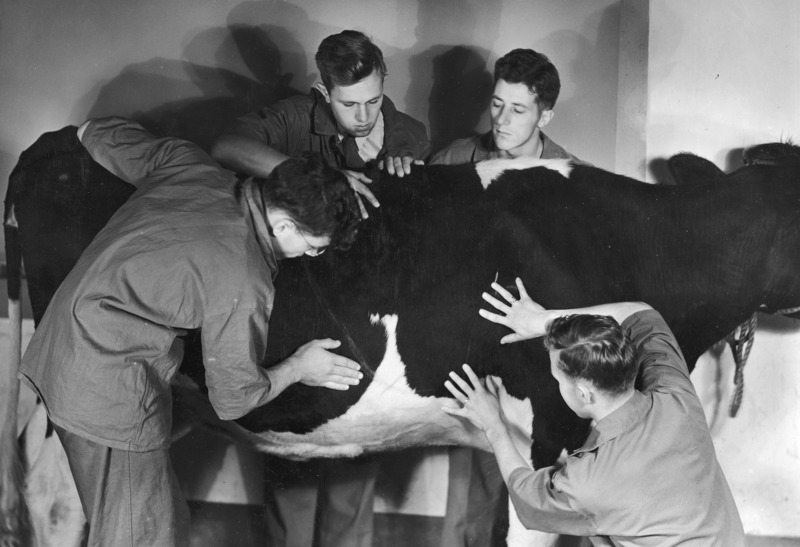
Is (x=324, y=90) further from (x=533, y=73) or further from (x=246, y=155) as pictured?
(x=533, y=73)


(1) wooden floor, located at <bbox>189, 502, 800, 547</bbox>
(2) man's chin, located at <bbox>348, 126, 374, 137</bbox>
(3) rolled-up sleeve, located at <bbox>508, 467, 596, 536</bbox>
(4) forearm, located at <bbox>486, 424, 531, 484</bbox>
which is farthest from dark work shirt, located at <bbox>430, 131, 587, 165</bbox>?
(1) wooden floor, located at <bbox>189, 502, 800, 547</bbox>

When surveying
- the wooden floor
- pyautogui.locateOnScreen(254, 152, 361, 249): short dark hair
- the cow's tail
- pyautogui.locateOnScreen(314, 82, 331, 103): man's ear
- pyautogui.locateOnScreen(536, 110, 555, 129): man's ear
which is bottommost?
the wooden floor

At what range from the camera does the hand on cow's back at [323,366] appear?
1.85m

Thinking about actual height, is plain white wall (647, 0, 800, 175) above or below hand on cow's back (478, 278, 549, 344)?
above

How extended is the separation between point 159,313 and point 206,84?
1149mm

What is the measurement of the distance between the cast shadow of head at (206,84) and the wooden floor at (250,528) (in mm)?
1276

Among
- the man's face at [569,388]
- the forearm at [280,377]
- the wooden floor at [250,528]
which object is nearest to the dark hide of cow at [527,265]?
the forearm at [280,377]

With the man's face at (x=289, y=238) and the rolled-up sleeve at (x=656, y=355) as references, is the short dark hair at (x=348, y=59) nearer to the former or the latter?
the man's face at (x=289, y=238)

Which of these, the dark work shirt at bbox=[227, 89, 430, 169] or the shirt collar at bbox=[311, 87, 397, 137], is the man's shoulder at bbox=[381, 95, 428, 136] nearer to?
the dark work shirt at bbox=[227, 89, 430, 169]

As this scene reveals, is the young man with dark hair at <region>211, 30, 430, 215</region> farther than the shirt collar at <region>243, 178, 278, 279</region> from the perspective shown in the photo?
Yes

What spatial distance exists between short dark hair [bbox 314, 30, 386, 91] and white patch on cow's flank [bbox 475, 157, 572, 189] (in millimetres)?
391

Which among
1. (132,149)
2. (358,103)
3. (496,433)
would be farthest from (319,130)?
(496,433)

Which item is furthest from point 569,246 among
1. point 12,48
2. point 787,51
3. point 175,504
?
point 12,48

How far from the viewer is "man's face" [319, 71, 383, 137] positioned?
1953mm
